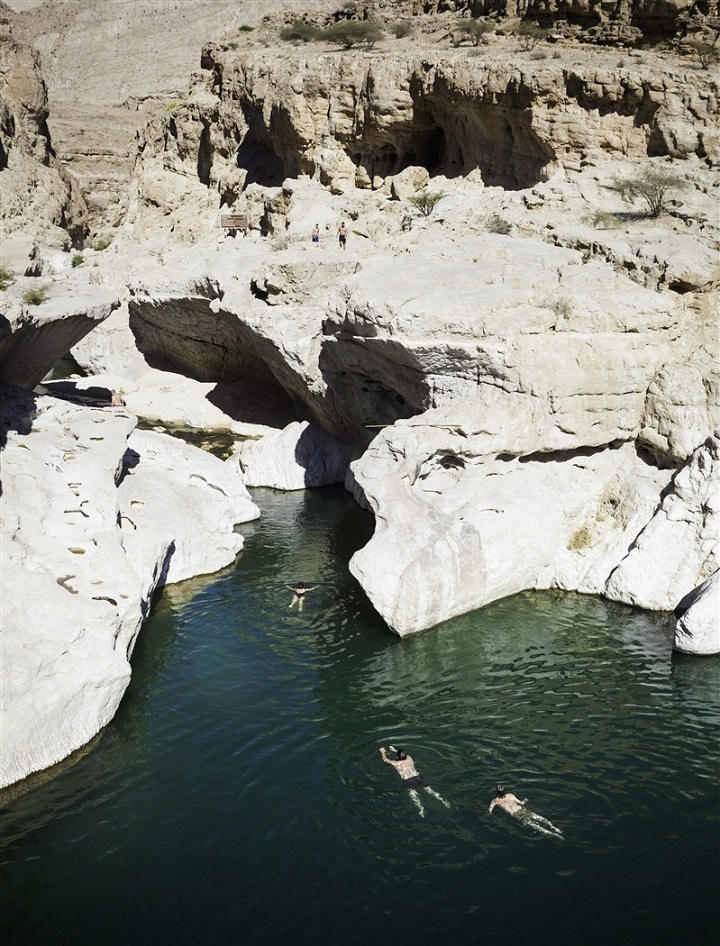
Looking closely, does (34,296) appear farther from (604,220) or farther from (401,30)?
(401,30)

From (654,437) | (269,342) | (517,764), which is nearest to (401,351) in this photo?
(654,437)

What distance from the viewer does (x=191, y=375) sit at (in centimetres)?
3425

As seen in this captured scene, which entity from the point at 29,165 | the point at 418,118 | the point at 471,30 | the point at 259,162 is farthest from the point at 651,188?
the point at 29,165

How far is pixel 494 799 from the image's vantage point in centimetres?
1193

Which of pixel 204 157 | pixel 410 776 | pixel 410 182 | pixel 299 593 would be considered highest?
pixel 410 182

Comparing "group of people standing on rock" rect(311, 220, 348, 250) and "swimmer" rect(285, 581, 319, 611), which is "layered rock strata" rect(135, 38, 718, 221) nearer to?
"group of people standing on rock" rect(311, 220, 348, 250)

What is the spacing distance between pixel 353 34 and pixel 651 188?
2312 centimetres

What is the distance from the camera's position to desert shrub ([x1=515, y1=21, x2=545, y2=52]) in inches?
1369

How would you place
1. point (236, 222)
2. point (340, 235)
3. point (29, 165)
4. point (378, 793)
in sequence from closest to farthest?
point (378, 793) < point (340, 235) < point (236, 222) < point (29, 165)

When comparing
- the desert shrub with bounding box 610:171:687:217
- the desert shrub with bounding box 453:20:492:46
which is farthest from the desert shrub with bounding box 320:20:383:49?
the desert shrub with bounding box 610:171:687:217

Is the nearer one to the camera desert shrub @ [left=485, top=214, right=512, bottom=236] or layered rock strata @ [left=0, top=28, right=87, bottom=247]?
desert shrub @ [left=485, top=214, right=512, bottom=236]

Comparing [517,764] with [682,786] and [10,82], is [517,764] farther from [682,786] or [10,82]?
[10,82]

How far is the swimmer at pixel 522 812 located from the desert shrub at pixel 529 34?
1226 inches

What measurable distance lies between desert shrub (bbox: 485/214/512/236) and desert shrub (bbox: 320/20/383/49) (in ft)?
63.6
